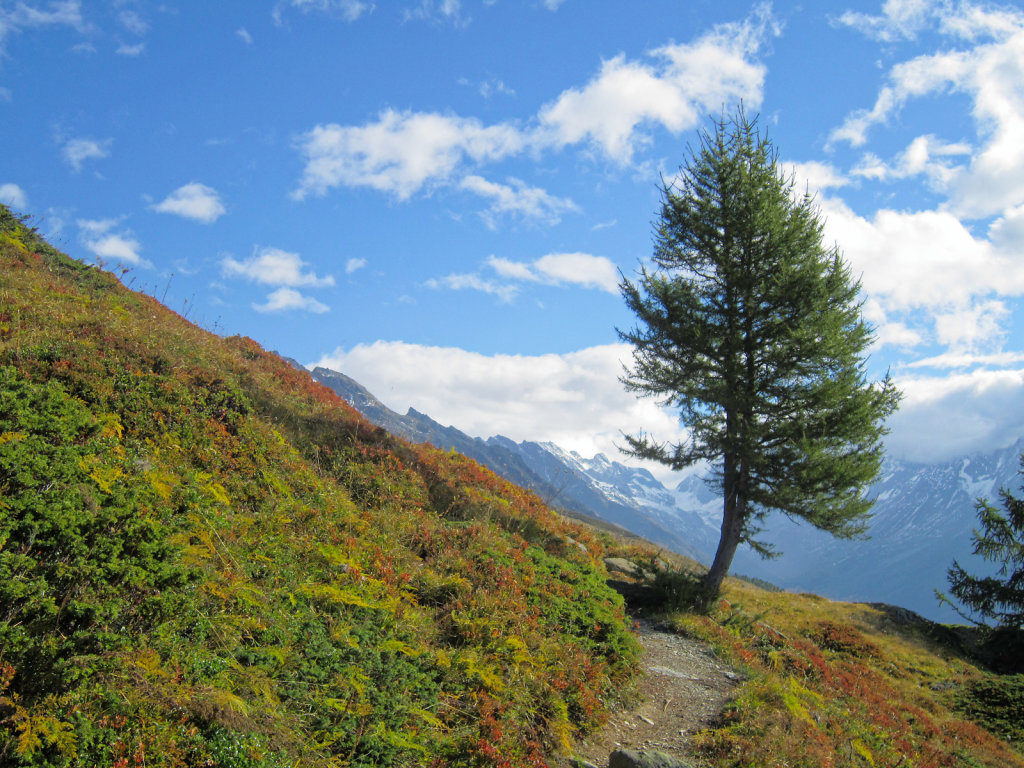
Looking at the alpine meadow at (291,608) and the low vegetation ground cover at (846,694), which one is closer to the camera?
the alpine meadow at (291,608)

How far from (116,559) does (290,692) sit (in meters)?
1.97

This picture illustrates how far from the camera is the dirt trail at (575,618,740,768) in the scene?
7.29 meters

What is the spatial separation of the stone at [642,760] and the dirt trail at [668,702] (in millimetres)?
328

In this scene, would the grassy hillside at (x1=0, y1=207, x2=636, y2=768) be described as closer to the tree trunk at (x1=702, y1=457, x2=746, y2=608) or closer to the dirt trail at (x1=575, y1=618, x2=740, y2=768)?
the dirt trail at (x1=575, y1=618, x2=740, y2=768)

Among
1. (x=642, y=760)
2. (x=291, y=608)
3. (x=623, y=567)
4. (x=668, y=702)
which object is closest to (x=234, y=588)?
(x=291, y=608)

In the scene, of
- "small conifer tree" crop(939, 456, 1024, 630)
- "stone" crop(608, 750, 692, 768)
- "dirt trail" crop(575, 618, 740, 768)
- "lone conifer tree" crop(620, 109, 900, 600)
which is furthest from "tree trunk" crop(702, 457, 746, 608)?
"small conifer tree" crop(939, 456, 1024, 630)

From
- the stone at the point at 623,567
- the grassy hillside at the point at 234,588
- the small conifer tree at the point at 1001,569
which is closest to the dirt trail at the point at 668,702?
the grassy hillside at the point at 234,588

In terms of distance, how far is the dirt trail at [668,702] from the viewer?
729 centimetres

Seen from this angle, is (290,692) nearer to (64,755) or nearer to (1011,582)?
(64,755)

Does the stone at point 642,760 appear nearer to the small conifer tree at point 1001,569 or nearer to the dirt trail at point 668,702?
the dirt trail at point 668,702

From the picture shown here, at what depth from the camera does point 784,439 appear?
1517 centimetres

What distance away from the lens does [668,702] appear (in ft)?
28.9

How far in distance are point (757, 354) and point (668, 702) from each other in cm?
1034

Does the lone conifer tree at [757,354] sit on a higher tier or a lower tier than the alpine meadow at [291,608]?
higher
